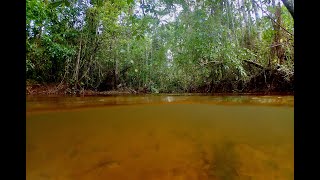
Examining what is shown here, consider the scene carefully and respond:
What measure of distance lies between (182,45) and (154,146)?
954 cm

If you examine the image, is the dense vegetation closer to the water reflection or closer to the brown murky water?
the water reflection

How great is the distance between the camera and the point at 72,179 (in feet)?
6.68

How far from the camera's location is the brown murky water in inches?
86.6


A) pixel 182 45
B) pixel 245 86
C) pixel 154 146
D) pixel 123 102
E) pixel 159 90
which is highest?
pixel 182 45

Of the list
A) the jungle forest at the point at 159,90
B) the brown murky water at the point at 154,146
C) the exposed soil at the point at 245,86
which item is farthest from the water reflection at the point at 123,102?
the exposed soil at the point at 245,86

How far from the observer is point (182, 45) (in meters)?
12.0

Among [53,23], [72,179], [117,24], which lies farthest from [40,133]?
[117,24]

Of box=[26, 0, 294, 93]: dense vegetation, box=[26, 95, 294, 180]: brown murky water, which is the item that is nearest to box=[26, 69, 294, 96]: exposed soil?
box=[26, 0, 294, 93]: dense vegetation

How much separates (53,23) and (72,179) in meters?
10.7

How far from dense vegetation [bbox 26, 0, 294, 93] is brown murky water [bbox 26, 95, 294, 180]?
4686 mm

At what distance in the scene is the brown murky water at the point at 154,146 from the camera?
86.6 inches

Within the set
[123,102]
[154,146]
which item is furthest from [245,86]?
[154,146]

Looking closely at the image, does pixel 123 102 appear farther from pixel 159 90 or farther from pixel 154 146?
pixel 159 90
